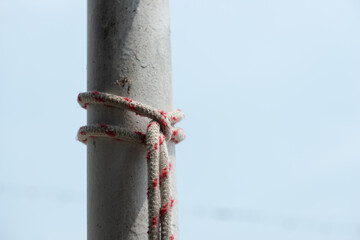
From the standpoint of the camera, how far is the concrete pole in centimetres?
59

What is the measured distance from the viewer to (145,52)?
0.62 metres

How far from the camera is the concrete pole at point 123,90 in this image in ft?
1.93

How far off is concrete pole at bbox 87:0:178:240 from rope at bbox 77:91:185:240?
0.01 metres

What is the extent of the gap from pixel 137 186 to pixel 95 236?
0.23 ft

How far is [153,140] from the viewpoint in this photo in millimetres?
577

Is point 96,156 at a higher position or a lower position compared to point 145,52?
lower

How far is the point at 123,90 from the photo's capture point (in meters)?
0.61

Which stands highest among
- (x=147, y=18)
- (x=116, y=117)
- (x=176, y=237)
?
(x=147, y=18)

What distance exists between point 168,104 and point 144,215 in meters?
0.12

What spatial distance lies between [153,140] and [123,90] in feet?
0.22

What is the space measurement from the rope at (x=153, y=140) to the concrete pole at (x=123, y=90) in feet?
0.05

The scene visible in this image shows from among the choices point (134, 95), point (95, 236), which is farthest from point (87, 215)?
point (134, 95)

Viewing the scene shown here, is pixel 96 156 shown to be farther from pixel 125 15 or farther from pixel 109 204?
pixel 125 15

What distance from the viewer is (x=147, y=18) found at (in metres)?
0.63
